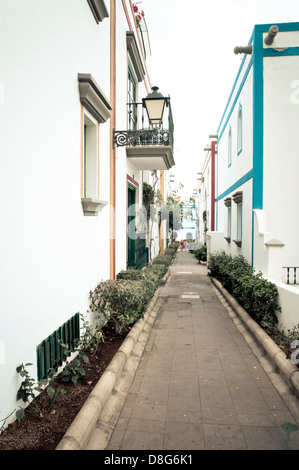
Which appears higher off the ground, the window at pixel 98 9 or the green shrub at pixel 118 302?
the window at pixel 98 9

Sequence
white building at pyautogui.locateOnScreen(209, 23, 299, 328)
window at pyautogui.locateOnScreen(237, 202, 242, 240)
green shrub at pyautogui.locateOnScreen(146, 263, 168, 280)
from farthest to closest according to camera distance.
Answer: window at pyautogui.locateOnScreen(237, 202, 242, 240) < green shrub at pyautogui.locateOnScreen(146, 263, 168, 280) < white building at pyautogui.locateOnScreen(209, 23, 299, 328)

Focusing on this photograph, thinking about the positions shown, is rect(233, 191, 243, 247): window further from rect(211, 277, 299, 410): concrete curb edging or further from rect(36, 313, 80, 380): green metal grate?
rect(36, 313, 80, 380): green metal grate

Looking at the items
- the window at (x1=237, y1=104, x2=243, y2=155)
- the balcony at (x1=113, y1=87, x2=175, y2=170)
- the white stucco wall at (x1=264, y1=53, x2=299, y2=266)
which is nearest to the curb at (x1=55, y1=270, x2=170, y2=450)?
the balcony at (x1=113, y1=87, x2=175, y2=170)

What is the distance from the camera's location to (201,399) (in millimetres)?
3666

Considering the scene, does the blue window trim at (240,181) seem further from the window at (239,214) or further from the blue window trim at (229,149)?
the blue window trim at (229,149)

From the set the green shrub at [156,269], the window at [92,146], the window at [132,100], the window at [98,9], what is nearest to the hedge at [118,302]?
the window at [92,146]

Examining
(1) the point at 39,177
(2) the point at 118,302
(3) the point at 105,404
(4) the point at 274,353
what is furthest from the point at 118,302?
(1) the point at 39,177

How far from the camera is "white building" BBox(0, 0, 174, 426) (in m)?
2.67

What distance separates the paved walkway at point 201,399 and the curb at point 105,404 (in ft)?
0.27

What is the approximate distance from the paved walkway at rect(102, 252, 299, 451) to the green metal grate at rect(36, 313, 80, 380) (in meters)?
0.84

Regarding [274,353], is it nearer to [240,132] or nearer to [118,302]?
[118,302]

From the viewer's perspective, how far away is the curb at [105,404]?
8.83 feet

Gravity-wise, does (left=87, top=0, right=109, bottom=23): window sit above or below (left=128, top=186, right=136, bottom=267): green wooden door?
above
